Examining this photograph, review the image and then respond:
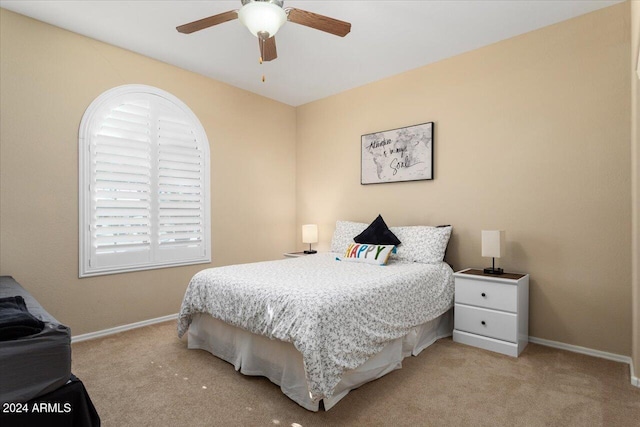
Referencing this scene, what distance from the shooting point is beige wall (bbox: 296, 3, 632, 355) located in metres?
2.69

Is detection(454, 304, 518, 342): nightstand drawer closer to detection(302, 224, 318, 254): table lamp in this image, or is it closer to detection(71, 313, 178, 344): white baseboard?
detection(302, 224, 318, 254): table lamp

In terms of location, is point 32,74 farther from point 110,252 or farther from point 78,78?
point 110,252

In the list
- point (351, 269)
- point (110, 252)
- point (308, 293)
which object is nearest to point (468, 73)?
point (351, 269)

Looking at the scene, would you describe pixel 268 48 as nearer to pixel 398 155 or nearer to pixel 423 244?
pixel 398 155

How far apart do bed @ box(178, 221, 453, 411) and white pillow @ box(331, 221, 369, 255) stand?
2.24 ft

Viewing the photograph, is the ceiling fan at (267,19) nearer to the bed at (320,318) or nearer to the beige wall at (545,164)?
the bed at (320,318)

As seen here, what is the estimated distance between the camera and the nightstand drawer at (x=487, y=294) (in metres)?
2.75

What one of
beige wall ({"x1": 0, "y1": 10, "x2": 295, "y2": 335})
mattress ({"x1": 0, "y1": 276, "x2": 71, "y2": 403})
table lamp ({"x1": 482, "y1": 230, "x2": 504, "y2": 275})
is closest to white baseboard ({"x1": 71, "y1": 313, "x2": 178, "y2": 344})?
beige wall ({"x1": 0, "y1": 10, "x2": 295, "y2": 335})

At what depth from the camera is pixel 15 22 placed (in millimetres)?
2799

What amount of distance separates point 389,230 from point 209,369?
7.14ft

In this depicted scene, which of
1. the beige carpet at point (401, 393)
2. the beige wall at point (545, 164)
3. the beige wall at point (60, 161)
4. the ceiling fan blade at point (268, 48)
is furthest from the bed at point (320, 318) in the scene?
the ceiling fan blade at point (268, 48)

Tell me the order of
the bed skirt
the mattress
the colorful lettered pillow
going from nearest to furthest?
the mattress < the bed skirt < the colorful lettered pillow

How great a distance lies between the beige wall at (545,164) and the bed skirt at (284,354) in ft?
→ 3.61

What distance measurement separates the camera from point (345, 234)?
13.4ft
